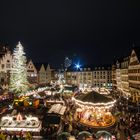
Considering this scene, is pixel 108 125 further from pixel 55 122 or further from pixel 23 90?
pixel 23 90

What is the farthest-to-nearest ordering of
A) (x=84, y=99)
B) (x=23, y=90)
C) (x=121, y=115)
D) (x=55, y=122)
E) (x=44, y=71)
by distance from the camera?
(x=44, y=71) → (x=23, y=90) → (x=121, y=115) → (x=84, y=99) → (x=55, y=122)

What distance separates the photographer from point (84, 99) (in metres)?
33.8

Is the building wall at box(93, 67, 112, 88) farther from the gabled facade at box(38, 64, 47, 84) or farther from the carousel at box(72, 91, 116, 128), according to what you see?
the carousel at box(72, 91, 116, 128)

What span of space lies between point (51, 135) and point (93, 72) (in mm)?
86156

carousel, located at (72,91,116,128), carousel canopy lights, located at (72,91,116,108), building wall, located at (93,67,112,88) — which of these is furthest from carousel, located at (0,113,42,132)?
building wall, located at (93,67,112,88)

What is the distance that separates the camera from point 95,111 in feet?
113

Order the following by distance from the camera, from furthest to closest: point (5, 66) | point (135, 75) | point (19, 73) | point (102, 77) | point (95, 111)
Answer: point (102, 77) → point (5, 66) → point (19, 73) → point (135, 75) → point (95, 111)

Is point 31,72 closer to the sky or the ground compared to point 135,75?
closer to the sky

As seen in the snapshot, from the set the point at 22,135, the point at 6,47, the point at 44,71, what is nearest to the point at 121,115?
the point at 22,135

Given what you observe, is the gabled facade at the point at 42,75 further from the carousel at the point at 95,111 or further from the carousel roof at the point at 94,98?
the carousel roof at the point at 94,98

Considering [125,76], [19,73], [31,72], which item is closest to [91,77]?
[31,72]

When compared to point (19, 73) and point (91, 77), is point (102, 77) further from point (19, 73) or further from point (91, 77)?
point (19, 73)

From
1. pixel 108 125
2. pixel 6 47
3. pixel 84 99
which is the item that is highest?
pixel 6 47

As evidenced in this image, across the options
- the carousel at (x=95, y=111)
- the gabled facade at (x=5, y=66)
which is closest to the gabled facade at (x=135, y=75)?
the carousel at (x=95, y=111)
